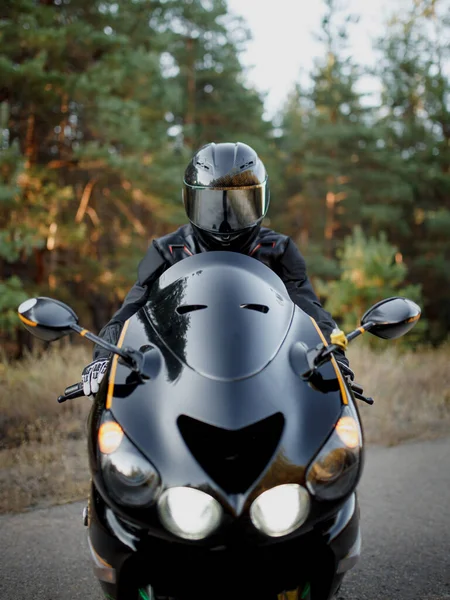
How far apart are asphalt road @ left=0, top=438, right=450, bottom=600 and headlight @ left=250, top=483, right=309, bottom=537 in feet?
5.03

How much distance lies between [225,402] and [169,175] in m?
13.7

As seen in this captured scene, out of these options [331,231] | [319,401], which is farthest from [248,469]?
[331,231]

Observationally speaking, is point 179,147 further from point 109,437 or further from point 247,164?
point 109,437

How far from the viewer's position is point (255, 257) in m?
3.38

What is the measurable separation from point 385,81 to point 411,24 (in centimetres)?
271

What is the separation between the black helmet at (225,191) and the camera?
3.06 metres

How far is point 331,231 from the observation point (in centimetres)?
2658

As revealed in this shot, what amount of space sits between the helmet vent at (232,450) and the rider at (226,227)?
121cm

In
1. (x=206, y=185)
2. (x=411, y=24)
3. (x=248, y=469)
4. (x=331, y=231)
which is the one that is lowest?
(x=331, y=231)

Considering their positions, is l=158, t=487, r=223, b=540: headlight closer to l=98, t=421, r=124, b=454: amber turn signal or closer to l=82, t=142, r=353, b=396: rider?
l=98, t=421, r=124, b=454: amber turn signal

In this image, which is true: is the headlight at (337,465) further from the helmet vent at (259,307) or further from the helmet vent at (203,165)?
the helmet vent at (203,165)

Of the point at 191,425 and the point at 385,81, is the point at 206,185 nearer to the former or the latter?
the point at 191,425

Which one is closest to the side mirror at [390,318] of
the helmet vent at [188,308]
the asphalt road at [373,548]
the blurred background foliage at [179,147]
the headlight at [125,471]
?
the helmet vent at [188,308]

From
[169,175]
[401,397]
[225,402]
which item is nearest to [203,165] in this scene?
[225,402]
